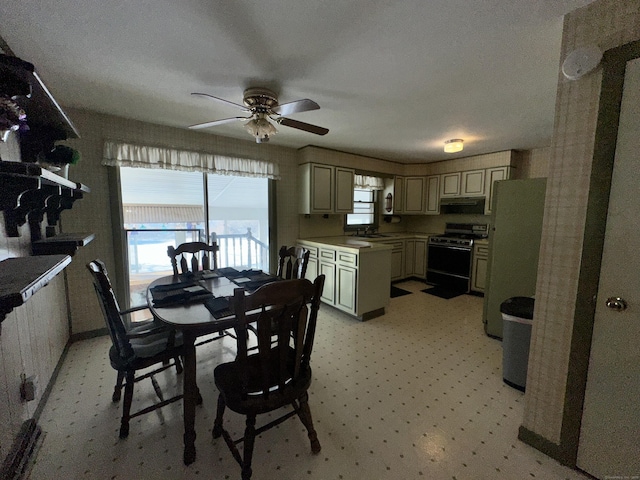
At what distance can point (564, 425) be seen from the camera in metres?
1.39

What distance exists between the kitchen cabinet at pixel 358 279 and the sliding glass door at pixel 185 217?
106 cm

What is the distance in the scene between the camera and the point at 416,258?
5035 millimetres

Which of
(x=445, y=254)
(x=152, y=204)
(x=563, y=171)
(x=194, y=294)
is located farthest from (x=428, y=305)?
(x=152, y=204)

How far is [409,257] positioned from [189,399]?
4.35m

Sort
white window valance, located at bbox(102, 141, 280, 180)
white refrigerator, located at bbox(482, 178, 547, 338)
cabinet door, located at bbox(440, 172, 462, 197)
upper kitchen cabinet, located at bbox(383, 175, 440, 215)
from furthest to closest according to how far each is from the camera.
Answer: upper kitchen cabinet, located at bbox(383, 175, 440, 215) → cabinet door, located at bbox(440, 172, 462, 197) → white window valance, located at bbox(102, 141, 280, 180) → white refrigerator, located at bbox(482, 178, 547, 338)

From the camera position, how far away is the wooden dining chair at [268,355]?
1168 mm

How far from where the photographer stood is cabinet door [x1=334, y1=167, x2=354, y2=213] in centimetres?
409

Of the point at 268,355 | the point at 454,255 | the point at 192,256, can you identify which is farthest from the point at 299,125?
the point at 454,255

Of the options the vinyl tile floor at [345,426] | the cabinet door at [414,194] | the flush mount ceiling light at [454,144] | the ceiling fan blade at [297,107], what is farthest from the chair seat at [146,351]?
the cabinet door at [414,194]

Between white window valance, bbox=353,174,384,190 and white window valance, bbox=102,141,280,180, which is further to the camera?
white window valance, bbox=353,174,384,190

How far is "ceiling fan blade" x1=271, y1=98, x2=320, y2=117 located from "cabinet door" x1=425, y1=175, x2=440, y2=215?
387 cm

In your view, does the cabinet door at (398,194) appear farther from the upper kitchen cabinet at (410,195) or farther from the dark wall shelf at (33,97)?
the dark wall shelf at (33,97)

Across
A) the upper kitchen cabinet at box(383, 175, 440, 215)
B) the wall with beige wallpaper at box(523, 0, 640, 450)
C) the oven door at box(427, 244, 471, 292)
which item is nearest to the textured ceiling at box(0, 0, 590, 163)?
the wall with beige wallpaper at box(523, 0, 640, 450)

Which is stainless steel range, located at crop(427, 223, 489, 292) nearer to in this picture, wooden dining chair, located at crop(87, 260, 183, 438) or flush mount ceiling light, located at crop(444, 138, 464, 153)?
flush mount ceiling light, located at crop(444, 138, 464, 153)
